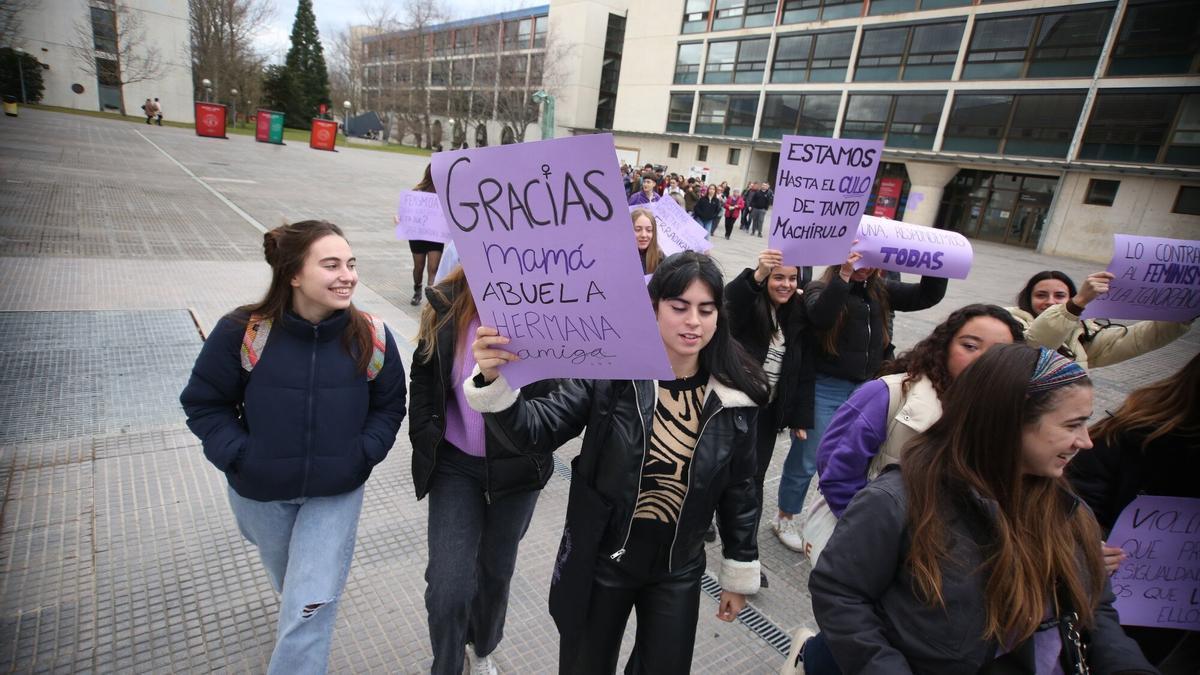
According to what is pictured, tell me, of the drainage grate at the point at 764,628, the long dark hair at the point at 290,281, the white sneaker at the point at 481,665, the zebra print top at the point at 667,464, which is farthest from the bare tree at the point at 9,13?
the drainage grate at the point at 764,628

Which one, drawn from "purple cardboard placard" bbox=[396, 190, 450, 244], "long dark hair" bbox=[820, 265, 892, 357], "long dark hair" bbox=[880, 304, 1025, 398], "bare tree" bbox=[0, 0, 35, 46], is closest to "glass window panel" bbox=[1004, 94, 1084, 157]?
"long dark hair" bbox=[820, 265, 892, 357]

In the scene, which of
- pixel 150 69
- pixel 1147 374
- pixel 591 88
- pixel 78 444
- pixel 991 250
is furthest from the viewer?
pixel 591 88

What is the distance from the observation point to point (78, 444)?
3666 millimetres

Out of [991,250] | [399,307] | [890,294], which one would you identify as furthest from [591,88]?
[890,294]

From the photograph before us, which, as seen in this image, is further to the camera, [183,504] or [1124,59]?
[1124,59]

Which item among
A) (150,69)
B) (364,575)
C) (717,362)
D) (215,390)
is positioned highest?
(150,69)

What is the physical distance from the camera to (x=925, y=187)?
91.1 feet

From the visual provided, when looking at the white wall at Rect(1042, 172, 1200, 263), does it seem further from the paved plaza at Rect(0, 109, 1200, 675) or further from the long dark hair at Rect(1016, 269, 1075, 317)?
the long dark hair at Rect(1016, 269, 1075, 317)

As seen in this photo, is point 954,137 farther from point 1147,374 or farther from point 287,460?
point 287,460

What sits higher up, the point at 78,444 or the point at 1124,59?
the point at 1124,59

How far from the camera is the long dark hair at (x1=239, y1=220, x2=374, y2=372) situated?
210cm

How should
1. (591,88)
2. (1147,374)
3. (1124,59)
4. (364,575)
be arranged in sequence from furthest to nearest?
1. (591,88)
2. (1124,59)
3. (1147,374)
4. (364,575)

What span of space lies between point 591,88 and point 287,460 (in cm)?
5172

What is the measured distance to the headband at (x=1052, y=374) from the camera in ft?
4.84
